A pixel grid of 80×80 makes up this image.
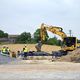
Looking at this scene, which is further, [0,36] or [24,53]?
[0,36]

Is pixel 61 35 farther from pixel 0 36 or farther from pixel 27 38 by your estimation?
pixel 0 36

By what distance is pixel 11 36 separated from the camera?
593 ft

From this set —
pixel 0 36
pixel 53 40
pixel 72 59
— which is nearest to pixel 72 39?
pixel 72 59

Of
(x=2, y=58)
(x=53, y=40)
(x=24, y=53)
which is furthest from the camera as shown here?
(x=53, y=40)

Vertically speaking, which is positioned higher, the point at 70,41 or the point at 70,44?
the point at 70,41

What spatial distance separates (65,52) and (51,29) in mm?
4663

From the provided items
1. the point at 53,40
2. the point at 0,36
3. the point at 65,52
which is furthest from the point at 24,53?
the point at 0,36

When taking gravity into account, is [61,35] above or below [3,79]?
above

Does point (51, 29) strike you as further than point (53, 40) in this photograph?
No

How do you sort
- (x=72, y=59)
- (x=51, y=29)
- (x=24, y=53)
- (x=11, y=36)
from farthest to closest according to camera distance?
(x=11, y=36)
(x=51, y=29)
(x=24, y=53)
(x=72, y=59)

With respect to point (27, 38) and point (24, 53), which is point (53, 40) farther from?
point (24, 53)

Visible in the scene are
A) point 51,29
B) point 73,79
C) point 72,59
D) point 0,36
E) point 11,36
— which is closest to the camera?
point 73,79

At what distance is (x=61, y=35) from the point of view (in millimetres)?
54719

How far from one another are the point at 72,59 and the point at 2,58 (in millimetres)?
7569
